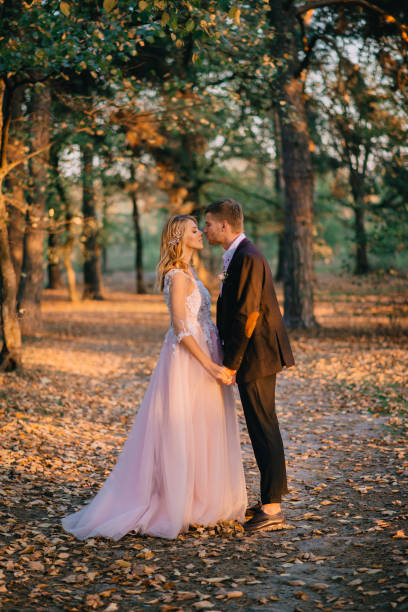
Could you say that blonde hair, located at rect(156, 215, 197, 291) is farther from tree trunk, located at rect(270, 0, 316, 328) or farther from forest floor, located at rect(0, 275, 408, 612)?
tree trunk, located at rect(270, 0, 316, 328)

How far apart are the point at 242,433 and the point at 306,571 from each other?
385cm

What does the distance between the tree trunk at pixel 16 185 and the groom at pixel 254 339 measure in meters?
6.20

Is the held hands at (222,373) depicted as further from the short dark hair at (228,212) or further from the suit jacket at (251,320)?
the short dark hair at (228,212)

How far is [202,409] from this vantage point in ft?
15.9

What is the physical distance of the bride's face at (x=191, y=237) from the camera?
476 centimetres

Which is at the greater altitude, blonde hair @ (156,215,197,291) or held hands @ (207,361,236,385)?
blonde hair @ (156,215,197,291)

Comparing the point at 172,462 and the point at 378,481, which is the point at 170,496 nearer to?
the point at 172,462

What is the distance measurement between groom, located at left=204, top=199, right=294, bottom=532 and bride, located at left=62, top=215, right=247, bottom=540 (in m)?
A: 0.18

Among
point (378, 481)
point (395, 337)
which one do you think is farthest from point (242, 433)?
point (395, 337)

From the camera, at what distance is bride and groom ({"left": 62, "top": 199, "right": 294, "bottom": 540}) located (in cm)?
463

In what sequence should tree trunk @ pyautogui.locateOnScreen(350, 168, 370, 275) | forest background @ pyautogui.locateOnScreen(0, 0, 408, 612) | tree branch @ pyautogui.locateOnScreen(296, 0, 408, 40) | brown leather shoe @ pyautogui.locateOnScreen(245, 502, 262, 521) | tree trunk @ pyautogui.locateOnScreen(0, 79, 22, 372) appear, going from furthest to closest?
tree trunk @ pyautogui.locateOnScreen(350, 168, 370, 275), tree branch @ pyautogui.locateOnScreen(296, 0, 408, 40), tree trunk @ pyautogui.locateOnScreen(0, 79, 22, 372), brown leather shoe @ pyautogui.locateOnScreen(245, 502, 262, 521), forest background @ pyautogui.locateOnScreen(0, 0, 408, 612)

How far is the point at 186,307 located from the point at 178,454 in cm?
114

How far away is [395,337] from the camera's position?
14.6m

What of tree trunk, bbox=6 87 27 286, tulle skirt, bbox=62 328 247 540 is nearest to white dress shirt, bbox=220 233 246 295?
tulle skirt, bbox=62 328 247 540
